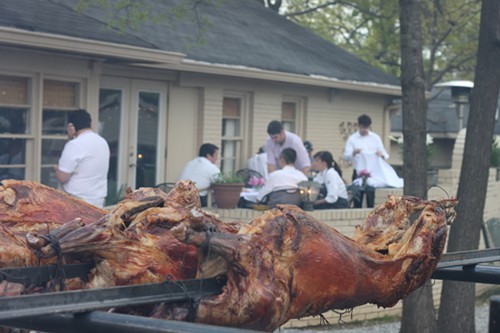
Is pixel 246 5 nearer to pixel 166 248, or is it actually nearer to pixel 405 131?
pixel 405 131

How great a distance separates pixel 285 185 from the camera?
10.5m

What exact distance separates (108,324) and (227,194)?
7868mm

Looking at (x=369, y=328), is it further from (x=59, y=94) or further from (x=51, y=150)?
(x=59, y=94)

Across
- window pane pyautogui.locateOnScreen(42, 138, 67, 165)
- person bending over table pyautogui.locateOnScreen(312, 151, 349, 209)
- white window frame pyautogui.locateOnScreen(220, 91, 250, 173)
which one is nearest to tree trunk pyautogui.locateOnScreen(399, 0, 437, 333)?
person bending over table pyautogui.locateOnScreen(312, 151, 349, 209)

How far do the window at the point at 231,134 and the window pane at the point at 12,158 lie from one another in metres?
4.25

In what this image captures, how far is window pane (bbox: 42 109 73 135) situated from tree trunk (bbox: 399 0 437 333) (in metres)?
4.52

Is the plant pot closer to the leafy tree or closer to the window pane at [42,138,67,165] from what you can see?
the window pane at [42,138,67,165]

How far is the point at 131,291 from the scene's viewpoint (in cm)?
286

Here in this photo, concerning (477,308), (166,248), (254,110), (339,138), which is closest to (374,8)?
(339,138)

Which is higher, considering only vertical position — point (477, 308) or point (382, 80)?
point (382, 80)

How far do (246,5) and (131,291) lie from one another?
16.6 metres

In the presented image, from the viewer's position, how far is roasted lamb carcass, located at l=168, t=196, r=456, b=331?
322 centimetres

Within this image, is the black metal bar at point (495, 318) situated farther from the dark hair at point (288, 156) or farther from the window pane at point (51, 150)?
the window pane at point (51, 150)

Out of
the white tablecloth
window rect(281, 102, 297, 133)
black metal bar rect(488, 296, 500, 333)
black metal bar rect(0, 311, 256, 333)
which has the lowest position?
the white tablecloth
